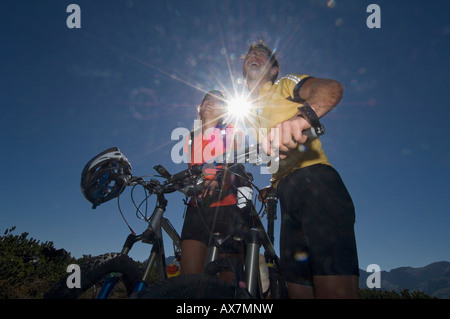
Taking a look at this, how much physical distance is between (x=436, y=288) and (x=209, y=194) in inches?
9997

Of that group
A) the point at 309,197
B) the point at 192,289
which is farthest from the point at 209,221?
the point at 192,289

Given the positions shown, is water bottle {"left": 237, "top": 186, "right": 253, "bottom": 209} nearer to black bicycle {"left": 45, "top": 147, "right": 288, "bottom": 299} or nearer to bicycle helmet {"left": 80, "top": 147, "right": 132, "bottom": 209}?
black bicycle {"left": 45, "top": 147, "right": 288, "bottom": 299}

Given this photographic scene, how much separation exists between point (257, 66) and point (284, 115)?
128cm

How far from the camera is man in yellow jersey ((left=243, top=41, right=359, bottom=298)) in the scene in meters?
1.69

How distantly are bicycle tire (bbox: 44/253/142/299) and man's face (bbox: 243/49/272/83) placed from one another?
311cm

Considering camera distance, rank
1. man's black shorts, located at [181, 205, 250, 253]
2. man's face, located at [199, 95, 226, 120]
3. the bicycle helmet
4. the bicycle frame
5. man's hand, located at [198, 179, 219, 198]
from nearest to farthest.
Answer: the bicycle frame → the bicycle helmet → man's hand, located at [198, 179, 219, 198] → man's black shorts, located at [181, 205, 250, 253] → man's face, located at [199, 95, 226, 120]

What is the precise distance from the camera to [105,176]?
8.77ft

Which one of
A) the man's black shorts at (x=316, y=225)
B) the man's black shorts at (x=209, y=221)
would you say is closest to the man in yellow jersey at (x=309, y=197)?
the man's black shorts at (x=316, y=225)

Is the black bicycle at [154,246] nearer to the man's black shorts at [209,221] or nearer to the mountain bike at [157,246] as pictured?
the mountain bike at [157,246]

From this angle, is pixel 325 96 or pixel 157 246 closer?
pixel 325 96

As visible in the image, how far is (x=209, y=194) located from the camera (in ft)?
9.23

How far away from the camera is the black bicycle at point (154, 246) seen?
Result: 6.53ft

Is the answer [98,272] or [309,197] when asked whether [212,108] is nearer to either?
[309,197]

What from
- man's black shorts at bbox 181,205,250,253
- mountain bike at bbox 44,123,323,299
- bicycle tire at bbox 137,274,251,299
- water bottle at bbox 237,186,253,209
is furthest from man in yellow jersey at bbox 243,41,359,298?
bicycle tire at bbox 137,274,251,299
